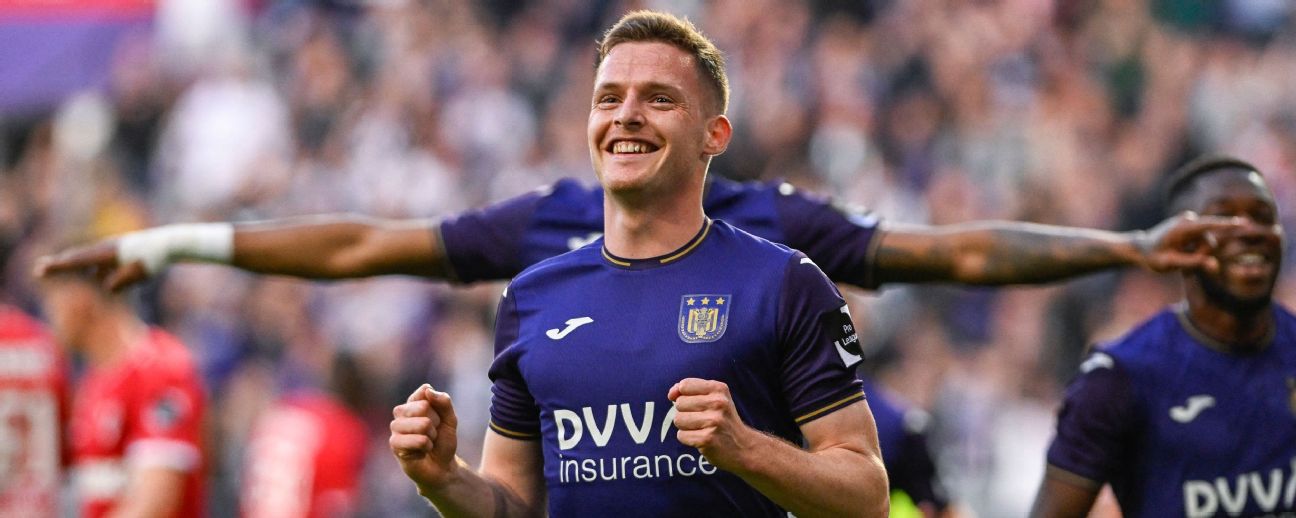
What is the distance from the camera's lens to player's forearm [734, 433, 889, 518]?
370cm

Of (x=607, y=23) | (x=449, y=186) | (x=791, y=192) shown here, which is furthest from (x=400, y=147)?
(x=791, y=192)

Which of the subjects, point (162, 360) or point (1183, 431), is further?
point (162, 360)

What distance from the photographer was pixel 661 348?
13.1ft

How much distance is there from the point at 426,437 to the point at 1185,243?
272 centimetres

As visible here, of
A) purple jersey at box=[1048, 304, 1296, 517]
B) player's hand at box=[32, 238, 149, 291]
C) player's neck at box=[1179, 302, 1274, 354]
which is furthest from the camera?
player's hand at box=[32, 238, 149, 291]

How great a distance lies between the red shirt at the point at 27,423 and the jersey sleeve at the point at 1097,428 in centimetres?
495

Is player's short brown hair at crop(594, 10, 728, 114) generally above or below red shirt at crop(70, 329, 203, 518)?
above

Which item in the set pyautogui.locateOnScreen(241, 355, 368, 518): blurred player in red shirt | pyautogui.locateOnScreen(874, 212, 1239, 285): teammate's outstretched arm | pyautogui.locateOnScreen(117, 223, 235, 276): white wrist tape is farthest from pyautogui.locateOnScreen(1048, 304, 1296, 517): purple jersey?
pyautogui.locateOnScreen(241, 355, 368, 518): blurred player in red shirt

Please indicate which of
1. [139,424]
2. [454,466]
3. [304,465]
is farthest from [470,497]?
[304,465]

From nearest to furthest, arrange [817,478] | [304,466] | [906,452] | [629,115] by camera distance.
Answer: [817,478] → [629,115] → [906,452] → [304,466]

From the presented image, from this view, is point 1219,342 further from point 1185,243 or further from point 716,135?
point 716,135

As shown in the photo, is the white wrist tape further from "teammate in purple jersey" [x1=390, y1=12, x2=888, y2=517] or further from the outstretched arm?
the outstretched arm

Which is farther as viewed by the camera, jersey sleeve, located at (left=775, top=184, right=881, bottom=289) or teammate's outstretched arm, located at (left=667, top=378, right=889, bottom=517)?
jersey sleeve, located at (left=775, top=184, right=881, bottom=289)

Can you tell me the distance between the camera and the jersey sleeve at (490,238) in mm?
6141
